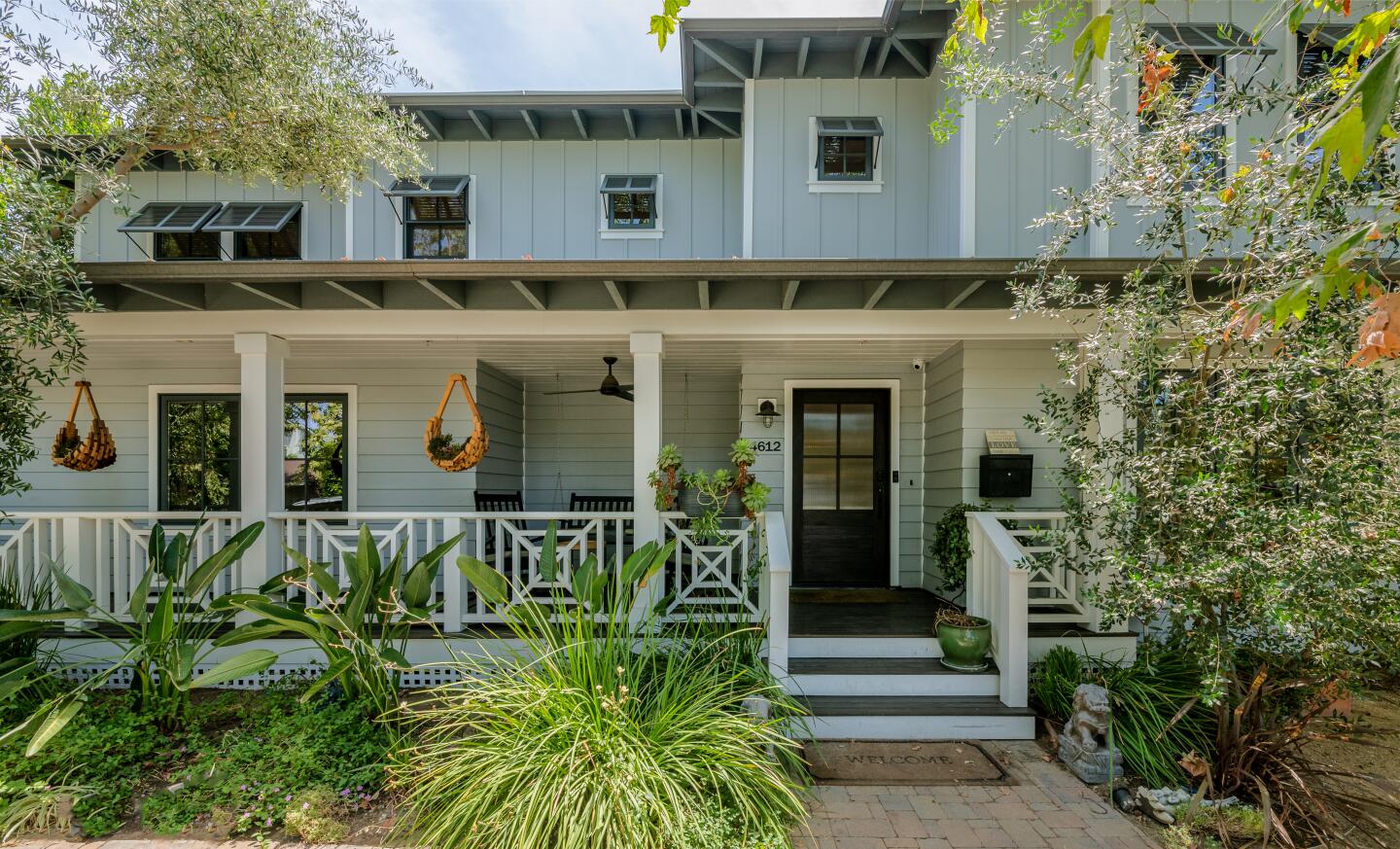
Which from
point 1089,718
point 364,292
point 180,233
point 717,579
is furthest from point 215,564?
point 1089,718

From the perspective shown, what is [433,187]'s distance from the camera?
23.5 feet

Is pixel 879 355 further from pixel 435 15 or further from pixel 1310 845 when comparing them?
pixel 435 15

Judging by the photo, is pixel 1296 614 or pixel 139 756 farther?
pixel 139 756

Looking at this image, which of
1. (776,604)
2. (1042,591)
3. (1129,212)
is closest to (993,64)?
(1129,212)

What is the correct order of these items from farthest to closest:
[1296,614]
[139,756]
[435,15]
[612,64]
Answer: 1. [612,64]
2. [435,15]
3. [139,756]
4. [1296,614]

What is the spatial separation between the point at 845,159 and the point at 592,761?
5.55 metres

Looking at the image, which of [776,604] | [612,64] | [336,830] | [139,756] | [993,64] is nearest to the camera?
[336,830]

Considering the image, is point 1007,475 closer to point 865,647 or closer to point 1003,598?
point 1003,598

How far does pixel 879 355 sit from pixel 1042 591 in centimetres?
246

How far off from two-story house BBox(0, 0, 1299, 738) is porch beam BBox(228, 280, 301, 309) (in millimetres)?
33

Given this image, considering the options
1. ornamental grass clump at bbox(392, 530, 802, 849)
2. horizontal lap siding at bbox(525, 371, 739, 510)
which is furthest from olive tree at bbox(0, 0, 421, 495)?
horizontal lap siding at bbox(525, 371, 739, 510)

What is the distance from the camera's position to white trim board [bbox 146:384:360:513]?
7035mm

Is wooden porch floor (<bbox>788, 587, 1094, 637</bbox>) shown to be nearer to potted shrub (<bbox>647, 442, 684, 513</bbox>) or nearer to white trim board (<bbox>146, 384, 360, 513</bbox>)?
potted shrub (<bbox>647, 442, 684, 513</bbox>)

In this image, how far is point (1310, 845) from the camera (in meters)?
3.16
